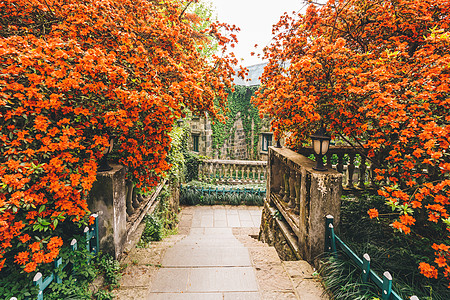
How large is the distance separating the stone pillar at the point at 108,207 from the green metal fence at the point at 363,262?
2.56 metres

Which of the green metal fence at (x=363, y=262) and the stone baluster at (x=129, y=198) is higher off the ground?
the stone baluster at (x=129, y=198)

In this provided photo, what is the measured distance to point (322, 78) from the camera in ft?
9.66

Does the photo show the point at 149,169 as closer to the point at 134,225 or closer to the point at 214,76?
the point at 134,225

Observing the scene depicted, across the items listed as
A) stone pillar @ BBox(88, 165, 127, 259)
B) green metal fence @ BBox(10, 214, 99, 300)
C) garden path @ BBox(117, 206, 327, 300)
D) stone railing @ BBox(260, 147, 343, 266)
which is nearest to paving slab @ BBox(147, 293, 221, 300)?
garden path @ BBox(117, 206, 327, 300)

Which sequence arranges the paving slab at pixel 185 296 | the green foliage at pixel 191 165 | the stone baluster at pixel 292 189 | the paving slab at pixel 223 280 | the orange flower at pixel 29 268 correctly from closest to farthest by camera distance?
the orange flower at pixel 29 268
the paving slab at pixel 185 296
the paving slab at pixel 223 280
the stone baluster at pixel 292 189
the green foliage at pixel 191 165

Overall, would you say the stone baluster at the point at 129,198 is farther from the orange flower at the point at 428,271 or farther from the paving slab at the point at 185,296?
the orange flower at the point at 428,271

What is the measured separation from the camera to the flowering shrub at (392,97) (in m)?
2.05

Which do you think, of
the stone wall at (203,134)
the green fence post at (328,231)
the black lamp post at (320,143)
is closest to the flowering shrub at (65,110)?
the black lamp post at (320,143)

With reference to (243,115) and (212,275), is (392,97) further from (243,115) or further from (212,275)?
(243,115)

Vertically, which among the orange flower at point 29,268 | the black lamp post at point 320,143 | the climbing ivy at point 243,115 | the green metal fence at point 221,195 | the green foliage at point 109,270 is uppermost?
the climbing ivy at point 243,115

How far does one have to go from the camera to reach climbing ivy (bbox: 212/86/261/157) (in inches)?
565

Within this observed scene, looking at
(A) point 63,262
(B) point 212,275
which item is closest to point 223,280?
(B) point 212,275

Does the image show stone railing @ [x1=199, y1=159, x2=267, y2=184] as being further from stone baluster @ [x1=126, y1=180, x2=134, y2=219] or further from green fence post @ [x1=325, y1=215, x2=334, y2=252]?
green fence post @ [x1=325, y1=215, x2=334, y2=252]

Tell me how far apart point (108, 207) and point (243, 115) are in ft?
42.4
